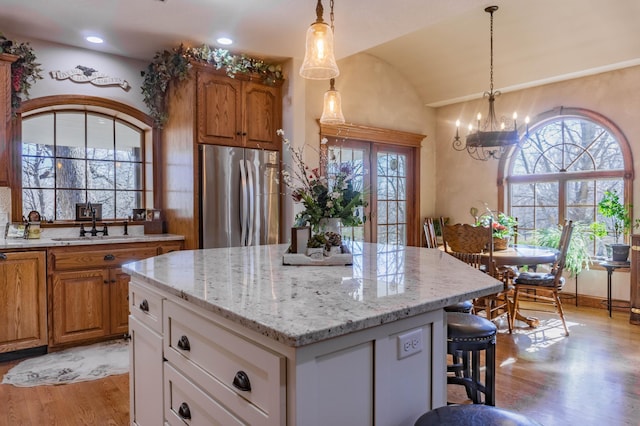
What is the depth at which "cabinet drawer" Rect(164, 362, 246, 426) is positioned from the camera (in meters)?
1.25

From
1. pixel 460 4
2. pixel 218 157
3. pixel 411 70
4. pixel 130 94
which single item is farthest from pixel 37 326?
pixel 411 70

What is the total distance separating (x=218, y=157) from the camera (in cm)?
388

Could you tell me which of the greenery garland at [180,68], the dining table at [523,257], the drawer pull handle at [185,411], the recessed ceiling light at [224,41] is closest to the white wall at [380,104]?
the greenery garland at [180,68]

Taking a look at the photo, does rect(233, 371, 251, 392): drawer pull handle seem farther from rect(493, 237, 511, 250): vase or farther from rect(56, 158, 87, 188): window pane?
rect(56, 158, 87, 188): window pane

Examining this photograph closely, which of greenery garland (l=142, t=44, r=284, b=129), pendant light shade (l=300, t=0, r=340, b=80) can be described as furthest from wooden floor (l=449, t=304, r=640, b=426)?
greenery garland (l=142, t=44, r=284, b=129)

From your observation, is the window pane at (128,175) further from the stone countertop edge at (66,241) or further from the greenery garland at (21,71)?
the greenery garland at (21,71)

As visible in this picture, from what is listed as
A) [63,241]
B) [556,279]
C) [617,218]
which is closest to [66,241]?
[63,241]

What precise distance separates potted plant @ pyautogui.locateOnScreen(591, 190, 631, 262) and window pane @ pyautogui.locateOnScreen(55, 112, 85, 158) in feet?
18.1

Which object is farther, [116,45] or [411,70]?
[411,70]

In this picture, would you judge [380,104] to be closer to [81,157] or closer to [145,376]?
[81,157]

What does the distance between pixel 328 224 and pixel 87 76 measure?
326 cm

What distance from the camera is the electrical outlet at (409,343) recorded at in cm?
126

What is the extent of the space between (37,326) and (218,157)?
6.61 ft

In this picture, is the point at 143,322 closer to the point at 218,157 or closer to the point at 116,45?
the point at 218,157
